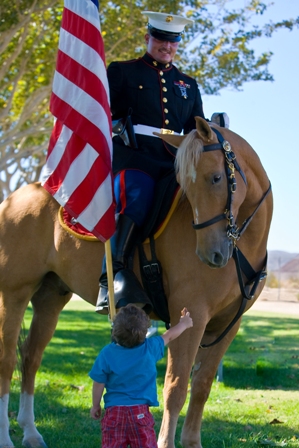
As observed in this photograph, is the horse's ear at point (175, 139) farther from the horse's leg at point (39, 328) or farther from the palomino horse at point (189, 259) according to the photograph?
the horse's leg at point (39, 328)

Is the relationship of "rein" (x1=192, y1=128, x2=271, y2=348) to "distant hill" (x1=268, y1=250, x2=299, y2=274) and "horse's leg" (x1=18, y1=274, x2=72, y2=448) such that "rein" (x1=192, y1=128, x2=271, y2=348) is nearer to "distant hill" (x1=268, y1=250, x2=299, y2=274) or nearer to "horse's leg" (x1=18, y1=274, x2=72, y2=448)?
"horse's leg" (x1=18, y1=274, x2=72, y2=448)

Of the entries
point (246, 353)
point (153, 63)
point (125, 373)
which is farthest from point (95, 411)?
point (246, 353)

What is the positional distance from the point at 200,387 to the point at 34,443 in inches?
66.1

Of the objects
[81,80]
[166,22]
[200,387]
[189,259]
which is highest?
[166,22]

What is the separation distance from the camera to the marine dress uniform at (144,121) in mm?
4855

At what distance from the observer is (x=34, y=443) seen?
5668mm

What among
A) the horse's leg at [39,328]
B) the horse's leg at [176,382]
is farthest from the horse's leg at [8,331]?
the horse's leg at [176,382]

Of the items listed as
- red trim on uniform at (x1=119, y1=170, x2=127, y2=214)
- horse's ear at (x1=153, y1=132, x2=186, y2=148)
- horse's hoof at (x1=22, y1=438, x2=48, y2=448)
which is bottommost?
horse's hoof at (x1=22, y1=438, x2=48, y2=448)

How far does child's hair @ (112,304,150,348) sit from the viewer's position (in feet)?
12.1

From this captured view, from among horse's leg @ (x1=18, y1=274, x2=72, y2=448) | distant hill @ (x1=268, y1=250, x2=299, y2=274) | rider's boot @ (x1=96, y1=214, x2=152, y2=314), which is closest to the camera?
rider's boot @ (x1=96, y1=214, x2=152, y2=314)

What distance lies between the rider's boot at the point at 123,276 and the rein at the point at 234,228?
689 millimetres

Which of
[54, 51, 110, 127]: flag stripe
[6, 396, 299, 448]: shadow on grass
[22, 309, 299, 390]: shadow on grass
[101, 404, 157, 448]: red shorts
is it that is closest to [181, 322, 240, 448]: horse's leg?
[6, 396, 299, 448]: shadow on grass

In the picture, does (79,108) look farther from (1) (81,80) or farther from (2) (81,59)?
(2) (81,59)

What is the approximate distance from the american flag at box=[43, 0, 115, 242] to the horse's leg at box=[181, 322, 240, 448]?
129 centimetres
